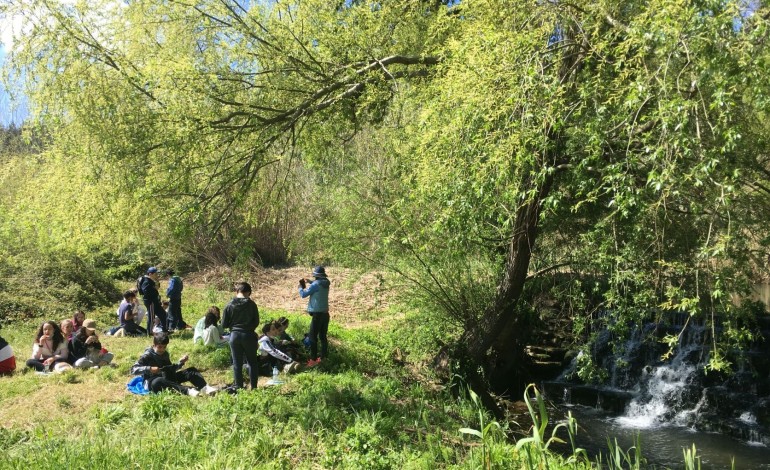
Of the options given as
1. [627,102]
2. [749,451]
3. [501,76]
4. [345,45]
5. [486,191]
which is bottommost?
[749,451]

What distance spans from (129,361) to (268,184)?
4217 millimetres

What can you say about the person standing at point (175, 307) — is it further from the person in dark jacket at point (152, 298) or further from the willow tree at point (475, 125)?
the willow tree at point (475, 125)

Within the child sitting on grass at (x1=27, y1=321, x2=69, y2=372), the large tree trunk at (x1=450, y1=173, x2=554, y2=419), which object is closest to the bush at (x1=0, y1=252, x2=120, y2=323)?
the child sitting on grass at (x1=27, y1=321, x2=69, y2=372)

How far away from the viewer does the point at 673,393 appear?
37.8ft

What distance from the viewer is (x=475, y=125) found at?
6270mm

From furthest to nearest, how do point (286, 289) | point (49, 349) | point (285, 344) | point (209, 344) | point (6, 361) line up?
point (286, 289) → point (209, 344) → point (285, 344) → point (49, 349) → point (6, 361)

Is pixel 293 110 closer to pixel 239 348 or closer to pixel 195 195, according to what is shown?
pixel 195 195

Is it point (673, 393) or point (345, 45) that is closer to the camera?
point (345, 45)

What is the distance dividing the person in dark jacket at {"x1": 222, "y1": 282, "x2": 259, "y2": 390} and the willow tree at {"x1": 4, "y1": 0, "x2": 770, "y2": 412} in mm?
1649

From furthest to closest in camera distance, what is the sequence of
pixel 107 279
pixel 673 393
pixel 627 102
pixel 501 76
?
pixel 107 279, pixel 673 393, pixel 501 76, pixel 627 102

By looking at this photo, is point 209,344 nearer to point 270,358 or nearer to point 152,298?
point 270,358

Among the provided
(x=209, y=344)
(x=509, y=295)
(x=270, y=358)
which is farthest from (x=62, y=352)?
(x=509, y=295)

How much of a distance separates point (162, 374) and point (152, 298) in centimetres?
443

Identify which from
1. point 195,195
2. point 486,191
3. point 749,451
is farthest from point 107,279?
point 749,451
